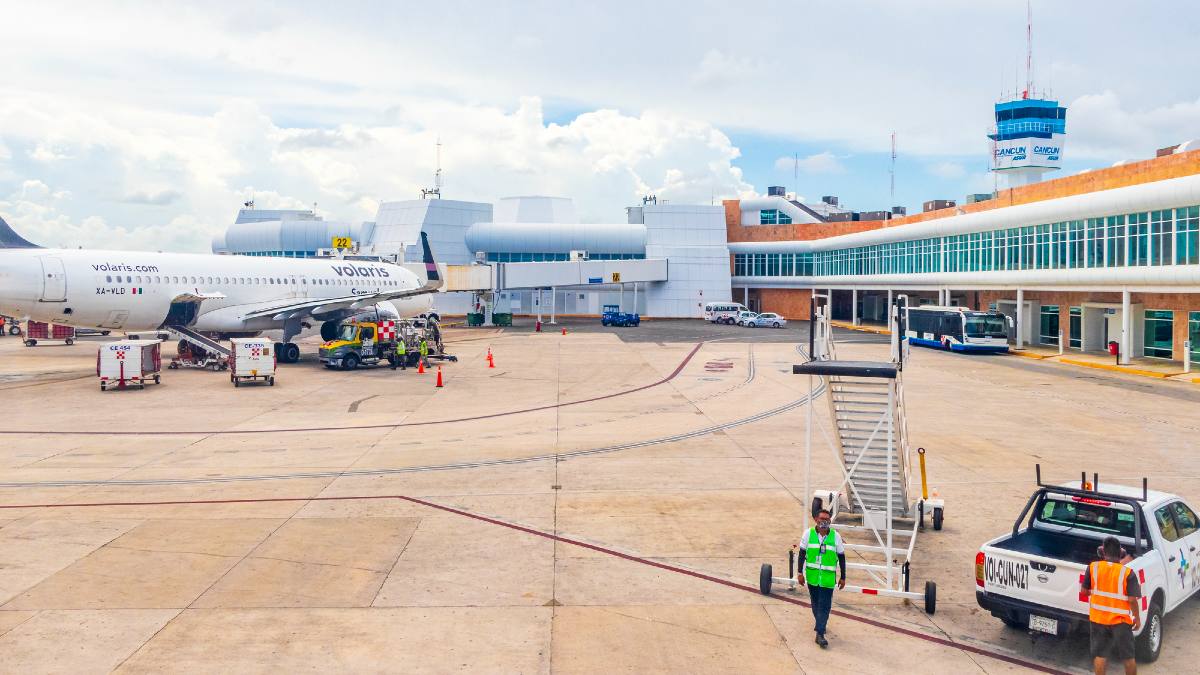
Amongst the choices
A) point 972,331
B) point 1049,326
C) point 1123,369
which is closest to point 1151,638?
point 1123,369

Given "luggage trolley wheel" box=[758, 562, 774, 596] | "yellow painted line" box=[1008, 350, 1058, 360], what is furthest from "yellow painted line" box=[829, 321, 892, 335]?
"luggage trolley wheel" box=[758, 562, 774, 596]

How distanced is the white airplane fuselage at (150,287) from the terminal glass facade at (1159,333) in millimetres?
44284

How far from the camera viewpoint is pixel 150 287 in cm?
4347

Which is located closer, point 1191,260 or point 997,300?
point 1191,260

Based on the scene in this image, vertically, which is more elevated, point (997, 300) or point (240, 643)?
point (997, 300)

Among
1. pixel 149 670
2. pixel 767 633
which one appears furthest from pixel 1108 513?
pixel 149 670

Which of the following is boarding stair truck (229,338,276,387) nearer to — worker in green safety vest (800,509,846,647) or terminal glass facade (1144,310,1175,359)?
worker in green safety vest (800,509,846,647)

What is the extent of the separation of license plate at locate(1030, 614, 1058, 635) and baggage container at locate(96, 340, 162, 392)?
34.2m

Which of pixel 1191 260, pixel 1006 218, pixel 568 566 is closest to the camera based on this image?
pixel 568 566

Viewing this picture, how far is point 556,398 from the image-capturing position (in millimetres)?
34500

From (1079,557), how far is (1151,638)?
1359mm

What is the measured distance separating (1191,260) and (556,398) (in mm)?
31293

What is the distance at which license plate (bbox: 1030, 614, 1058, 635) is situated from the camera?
1079 centimetres

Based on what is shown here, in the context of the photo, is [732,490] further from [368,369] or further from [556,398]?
[368,369]
